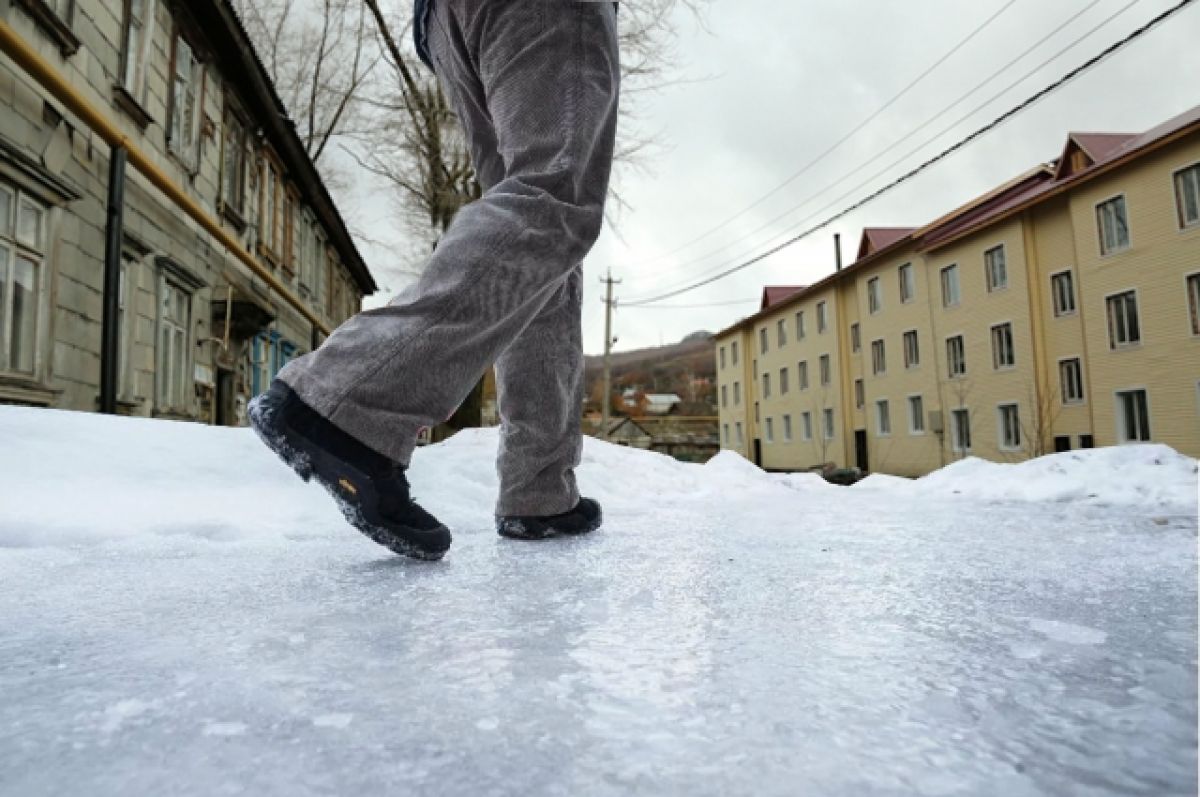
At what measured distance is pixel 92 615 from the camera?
2.40 ft

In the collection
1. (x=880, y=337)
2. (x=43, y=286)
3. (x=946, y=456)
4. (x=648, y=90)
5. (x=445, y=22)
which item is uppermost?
(x=648, y=90)

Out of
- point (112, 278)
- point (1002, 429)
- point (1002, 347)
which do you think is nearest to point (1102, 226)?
point (1002, 347)

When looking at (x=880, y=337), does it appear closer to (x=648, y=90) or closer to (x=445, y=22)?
(x=648, y=90)

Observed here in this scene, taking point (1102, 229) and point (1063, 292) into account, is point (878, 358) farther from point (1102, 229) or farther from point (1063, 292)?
point (1102, 229)

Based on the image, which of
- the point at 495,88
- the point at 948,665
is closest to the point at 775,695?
the point at 948,665

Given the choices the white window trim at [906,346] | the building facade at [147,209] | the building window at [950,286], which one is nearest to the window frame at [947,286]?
the building window at [950,286]

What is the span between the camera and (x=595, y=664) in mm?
564

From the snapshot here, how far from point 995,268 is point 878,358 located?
543 cm

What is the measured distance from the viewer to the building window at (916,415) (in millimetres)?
20625

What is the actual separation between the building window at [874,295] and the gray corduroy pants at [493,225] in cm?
2329

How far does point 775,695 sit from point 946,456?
2078 cm

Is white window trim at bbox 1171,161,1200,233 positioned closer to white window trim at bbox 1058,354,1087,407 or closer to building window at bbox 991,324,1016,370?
white window trim at bbox 1058,354,1087,407

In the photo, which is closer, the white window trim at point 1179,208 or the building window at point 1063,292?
the white window trim at point 1179,208

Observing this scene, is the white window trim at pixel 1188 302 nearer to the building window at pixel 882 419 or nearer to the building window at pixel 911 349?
the building window at pixel 911 349
